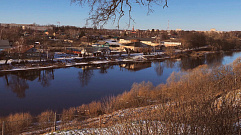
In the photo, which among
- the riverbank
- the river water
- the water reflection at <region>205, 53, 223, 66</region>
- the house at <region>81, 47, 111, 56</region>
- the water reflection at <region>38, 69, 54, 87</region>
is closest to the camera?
the river water

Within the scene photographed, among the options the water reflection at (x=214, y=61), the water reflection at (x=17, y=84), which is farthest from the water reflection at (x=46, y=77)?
the water reflection at (x=214, y=61)

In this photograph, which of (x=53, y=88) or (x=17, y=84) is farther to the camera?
(x=17, y=84)

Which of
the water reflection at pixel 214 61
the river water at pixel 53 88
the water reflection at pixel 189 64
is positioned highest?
the water reflection at pixel 214 61

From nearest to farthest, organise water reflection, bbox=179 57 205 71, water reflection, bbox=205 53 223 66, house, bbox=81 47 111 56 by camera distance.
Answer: water reflection, bbox=179 57 205 71 < water reflection, bbox=205 53 223 66 < house, bbox=81 47 111 56

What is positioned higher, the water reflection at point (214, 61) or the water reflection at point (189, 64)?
the water reflection at point (214, 61)

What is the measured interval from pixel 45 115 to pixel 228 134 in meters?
4.70

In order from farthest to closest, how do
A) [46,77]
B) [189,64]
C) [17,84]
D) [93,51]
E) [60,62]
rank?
1. [93,51]
2. [189,64]
3. [60,62]
4. [46,77]
5. [17,84]

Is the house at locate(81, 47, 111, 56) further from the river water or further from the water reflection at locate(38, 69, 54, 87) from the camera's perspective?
the river water

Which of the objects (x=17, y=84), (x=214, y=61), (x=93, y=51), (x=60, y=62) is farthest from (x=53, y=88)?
(x=214, y=61)

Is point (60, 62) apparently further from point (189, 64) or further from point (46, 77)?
point (189, 64)

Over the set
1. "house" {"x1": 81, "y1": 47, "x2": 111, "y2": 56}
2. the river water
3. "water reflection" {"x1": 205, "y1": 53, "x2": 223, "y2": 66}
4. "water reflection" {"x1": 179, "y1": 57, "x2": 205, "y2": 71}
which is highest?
"house" {"x1": 81, "y1": 47, "x2": 111, "y2": 56}

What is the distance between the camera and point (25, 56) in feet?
Answer: 47.7

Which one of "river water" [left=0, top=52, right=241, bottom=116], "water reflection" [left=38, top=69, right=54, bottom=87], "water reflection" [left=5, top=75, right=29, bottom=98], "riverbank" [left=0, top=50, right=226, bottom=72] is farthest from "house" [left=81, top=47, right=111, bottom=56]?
"water reflection" [left=5, top=75, right=29, bottom=98]

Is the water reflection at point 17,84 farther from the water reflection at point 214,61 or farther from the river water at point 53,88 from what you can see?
the water reflection at point 214,61
